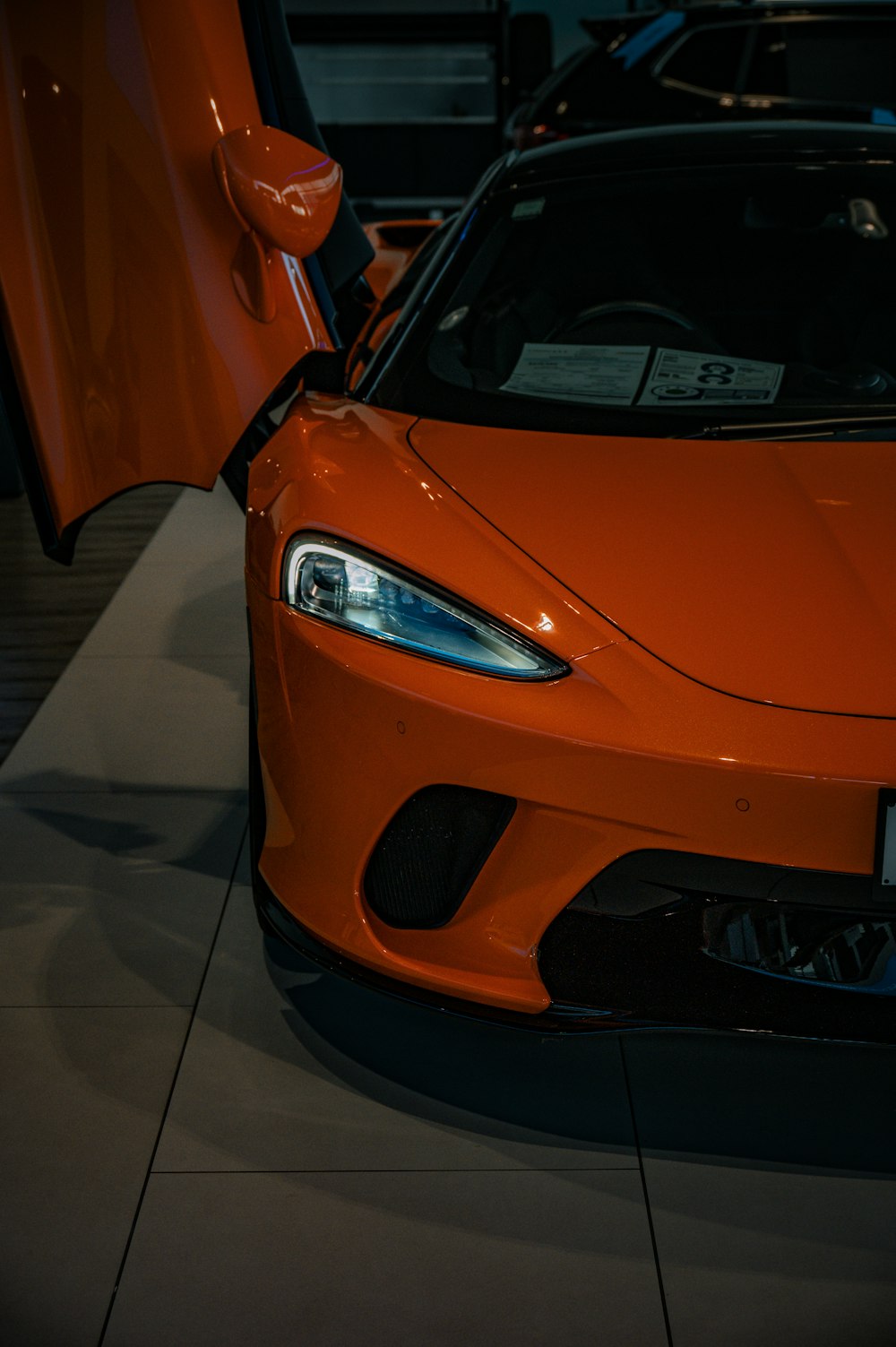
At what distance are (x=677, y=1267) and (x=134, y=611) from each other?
7.31 feet

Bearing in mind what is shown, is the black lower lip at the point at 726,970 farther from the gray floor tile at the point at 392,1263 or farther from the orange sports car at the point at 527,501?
the gray floor tile at the point at 392,1263

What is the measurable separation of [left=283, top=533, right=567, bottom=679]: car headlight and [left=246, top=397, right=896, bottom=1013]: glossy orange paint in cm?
2

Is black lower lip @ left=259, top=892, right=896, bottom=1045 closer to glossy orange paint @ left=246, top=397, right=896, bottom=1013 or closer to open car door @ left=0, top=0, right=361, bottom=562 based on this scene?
glossy orange paint @ left=246, top=397, right=896, bottom=1013

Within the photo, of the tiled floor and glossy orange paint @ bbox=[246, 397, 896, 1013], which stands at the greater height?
glossy orange paint @ bbox=[246, 397, 896, 1013]

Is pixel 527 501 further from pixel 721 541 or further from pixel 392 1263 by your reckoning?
pixel 392 1263

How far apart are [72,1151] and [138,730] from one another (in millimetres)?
1142

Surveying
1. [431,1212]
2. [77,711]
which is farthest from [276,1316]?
[77,711]

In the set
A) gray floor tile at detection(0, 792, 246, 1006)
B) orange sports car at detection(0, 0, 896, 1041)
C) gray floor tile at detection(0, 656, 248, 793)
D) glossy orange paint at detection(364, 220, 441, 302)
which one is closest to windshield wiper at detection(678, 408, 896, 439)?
orange sports car at detection(0, 0, 896, 1041)

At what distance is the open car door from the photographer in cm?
179

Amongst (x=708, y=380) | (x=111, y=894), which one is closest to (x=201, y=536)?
(x=111, y=894)

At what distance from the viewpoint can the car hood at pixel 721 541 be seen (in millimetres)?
1168

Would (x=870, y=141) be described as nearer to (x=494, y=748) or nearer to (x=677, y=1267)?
(x=494, y=748)

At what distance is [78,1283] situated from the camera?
1.23 meters

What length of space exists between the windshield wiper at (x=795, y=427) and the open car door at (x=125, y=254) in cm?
65
